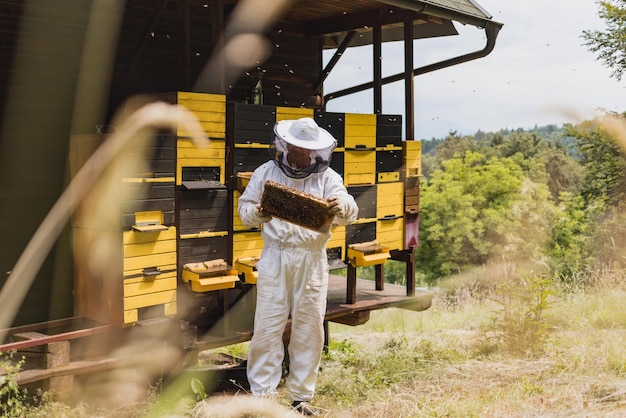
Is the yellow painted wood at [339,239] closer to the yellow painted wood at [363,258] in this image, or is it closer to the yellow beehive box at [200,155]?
the yellow painted wood at [363,258]

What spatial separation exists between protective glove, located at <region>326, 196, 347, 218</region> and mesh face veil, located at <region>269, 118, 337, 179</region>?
243mm

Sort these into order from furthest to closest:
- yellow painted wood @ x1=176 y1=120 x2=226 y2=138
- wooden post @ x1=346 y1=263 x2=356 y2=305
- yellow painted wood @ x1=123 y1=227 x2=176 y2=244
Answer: wooden post @ x1=346 y1=263 x2=356 y2=305 < yellow painted wood @ x1=176 y1=120 x2=226 y2=138 < yellow painted wood @ x1=123 y1=227 x2=176 y2=244

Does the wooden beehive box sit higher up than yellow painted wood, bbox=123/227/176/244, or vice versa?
the wooden beehive box

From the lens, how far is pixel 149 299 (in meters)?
4.95

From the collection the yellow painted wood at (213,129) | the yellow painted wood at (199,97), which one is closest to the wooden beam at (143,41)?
the yellow painted wood at (199,97)

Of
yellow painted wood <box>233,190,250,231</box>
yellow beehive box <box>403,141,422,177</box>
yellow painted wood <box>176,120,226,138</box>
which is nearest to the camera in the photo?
yellow painted wood <box>176,120,226,138</box>

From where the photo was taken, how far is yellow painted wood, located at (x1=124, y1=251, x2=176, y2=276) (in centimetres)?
477

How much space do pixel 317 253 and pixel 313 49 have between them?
14.7 ft

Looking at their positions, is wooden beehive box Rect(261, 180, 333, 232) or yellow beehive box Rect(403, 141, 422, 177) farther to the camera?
yellow beehive box Rect(403, 141, 422, 177)

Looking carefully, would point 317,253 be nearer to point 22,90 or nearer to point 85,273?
point 85,273

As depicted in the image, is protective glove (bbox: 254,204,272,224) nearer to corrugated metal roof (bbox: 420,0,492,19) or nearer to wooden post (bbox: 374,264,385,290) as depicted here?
wooden post (bbox: 374,264,385,290)

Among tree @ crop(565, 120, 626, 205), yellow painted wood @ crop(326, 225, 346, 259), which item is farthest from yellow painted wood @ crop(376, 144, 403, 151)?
tree @ crop(565, 120, 626, 205)

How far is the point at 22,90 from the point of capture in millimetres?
5766

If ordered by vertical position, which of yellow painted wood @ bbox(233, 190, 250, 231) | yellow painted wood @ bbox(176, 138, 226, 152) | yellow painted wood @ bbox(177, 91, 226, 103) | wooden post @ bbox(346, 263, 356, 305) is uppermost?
yellow painted wood @ bbox(177, 91, 226, 103)
